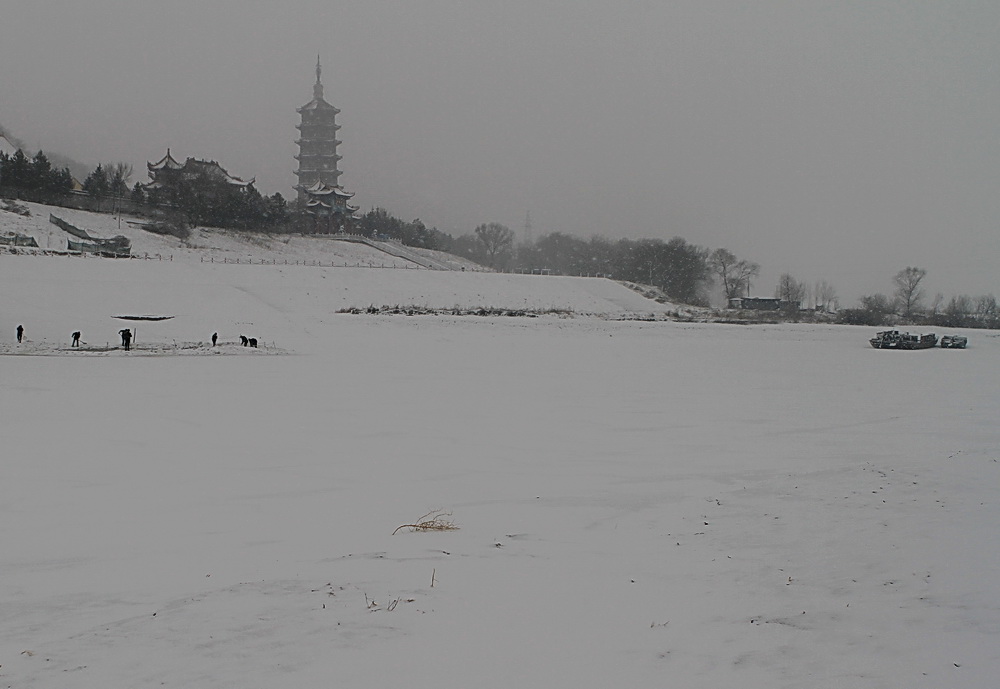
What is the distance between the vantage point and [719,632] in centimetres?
434

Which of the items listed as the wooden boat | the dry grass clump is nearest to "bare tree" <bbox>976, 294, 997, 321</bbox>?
the wooden boat

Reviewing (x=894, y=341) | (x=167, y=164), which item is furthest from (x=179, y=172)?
(x=894, y=341)

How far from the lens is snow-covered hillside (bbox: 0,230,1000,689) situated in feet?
13.1

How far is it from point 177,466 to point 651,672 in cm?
662

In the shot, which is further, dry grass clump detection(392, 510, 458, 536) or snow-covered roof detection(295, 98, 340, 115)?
snow-covered roof detection(295, 98, 340, 115)

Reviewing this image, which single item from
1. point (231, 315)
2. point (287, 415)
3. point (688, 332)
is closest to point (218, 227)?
point (231, 315)

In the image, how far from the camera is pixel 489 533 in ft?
20.9

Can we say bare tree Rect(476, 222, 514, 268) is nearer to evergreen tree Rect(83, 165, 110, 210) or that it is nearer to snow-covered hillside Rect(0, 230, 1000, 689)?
evergreen tree Rect(83, 165, 110, 210)

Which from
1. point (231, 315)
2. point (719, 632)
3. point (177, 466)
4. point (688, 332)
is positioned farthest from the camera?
point (688, 332)

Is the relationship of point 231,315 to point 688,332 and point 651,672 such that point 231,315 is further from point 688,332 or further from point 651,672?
point 651,672

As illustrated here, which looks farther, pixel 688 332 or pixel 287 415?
pixel 688 332

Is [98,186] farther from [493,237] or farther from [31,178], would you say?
[493,237]

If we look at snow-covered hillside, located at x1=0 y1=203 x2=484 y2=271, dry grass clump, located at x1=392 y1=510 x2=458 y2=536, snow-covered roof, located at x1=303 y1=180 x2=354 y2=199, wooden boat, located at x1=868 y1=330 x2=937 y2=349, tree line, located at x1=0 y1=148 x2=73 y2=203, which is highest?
snow-covered roof, located at x1=303 y1=180 x2=354 y2=199

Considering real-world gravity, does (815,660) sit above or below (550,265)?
below
